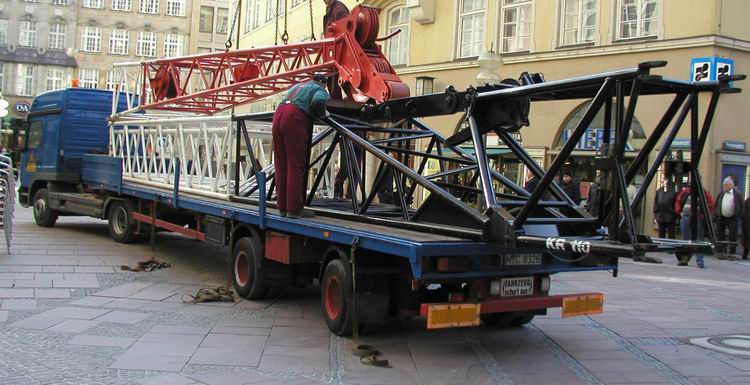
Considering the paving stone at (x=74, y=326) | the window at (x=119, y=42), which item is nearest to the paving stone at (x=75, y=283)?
the paving stone at (x=74, y=326)

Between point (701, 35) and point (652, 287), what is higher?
point (701, 35)

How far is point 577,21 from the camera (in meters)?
20.3

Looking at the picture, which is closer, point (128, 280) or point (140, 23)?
point (128, 280)

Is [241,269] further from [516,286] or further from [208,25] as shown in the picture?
[208,25]

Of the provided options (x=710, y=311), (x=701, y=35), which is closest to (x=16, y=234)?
(x=710, y=311)

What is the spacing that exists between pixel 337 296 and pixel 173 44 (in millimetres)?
61864

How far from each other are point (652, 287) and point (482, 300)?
6.10 meters

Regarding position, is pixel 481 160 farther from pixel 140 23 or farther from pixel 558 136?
pixel 140 23

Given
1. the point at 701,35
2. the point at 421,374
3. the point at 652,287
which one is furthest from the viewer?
the point at 701,35

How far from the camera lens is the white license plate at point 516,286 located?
6.79 meters

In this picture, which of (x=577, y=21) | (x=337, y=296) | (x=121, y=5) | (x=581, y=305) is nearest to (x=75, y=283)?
(x=337, y=296)

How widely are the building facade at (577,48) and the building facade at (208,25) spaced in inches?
1657

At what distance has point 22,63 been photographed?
62688 mm

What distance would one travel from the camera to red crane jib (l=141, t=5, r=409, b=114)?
31.5ft
